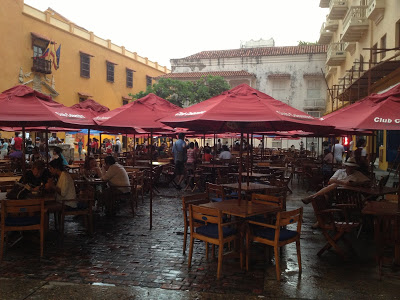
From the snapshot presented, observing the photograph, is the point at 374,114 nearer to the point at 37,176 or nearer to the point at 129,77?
the point at 37,176

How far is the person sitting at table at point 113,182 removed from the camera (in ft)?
25.7

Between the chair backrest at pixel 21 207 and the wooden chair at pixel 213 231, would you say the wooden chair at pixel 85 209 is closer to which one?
the chair backrest at pixel 21 207

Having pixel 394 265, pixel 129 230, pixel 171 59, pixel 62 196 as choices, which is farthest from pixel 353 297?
pixel 171 59

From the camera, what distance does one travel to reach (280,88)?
36406mm

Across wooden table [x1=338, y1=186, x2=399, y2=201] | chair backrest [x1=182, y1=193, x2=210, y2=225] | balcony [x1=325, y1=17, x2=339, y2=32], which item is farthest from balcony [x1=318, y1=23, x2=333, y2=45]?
chair backrest [x1=182, y1=193, x2=210, y2=225]

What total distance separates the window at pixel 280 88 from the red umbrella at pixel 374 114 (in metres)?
31.2

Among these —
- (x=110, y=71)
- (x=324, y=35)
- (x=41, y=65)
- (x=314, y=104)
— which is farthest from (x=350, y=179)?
A: (x=314, y=104)

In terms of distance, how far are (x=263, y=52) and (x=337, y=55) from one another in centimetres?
1271

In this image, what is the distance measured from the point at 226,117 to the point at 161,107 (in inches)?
122

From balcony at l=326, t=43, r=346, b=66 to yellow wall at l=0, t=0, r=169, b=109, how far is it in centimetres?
1861

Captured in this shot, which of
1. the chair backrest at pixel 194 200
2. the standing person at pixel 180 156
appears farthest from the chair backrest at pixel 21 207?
the standing person at pixel 180 156

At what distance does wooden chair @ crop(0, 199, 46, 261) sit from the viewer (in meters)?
4.86

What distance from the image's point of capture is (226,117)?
4.60m

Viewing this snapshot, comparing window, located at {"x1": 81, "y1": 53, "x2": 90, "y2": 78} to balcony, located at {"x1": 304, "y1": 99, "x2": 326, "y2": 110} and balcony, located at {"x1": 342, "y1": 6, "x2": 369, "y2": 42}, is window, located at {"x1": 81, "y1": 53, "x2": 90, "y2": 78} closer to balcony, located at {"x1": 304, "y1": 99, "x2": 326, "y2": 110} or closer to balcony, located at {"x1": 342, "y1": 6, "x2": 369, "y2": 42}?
balcony, located at {"x1": 342, "y1": 6, "x2": 369, "y2": 42}
